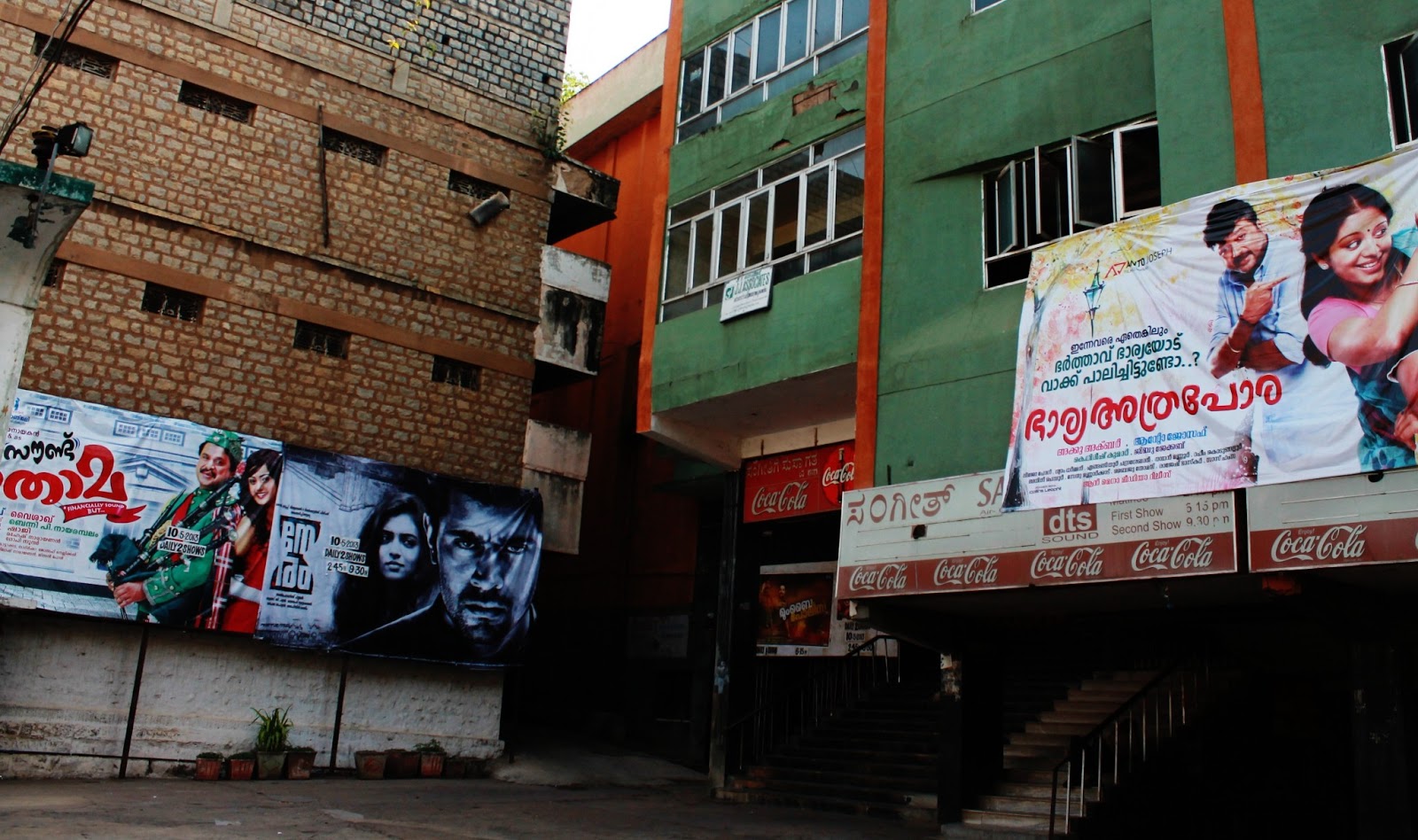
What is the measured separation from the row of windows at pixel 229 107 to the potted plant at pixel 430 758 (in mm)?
9988

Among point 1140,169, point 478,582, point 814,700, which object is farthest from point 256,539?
point 1140,169

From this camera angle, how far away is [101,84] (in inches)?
733

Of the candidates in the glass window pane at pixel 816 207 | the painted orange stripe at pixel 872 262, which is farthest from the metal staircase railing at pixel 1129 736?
the glass window pane at pixel 816 207

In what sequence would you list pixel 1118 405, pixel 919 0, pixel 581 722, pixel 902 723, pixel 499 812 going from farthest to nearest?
pixel 581 722 < pixel 902 723 < pixel 919 0 < pixel 499 812 < pixel 1118 405

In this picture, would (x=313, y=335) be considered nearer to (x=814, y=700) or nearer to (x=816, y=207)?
(x=816, y=207)

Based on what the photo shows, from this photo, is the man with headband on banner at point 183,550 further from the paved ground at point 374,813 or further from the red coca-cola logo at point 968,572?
the red coca-cola logo at point 968,572

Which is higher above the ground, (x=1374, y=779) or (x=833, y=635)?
(x=833, y=635)

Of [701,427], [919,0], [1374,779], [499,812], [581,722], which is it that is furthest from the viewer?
[581,722]

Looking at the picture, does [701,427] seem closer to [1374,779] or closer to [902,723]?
[902,723]

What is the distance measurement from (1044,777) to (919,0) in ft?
34.0

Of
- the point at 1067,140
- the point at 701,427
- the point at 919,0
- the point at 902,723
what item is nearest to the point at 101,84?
the point at 701,427

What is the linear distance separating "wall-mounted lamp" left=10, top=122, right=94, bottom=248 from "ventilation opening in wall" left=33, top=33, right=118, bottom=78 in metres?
9.89

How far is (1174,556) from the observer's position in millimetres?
11234

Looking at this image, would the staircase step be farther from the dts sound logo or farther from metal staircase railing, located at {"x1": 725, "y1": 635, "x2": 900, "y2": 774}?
the dts sound logo
